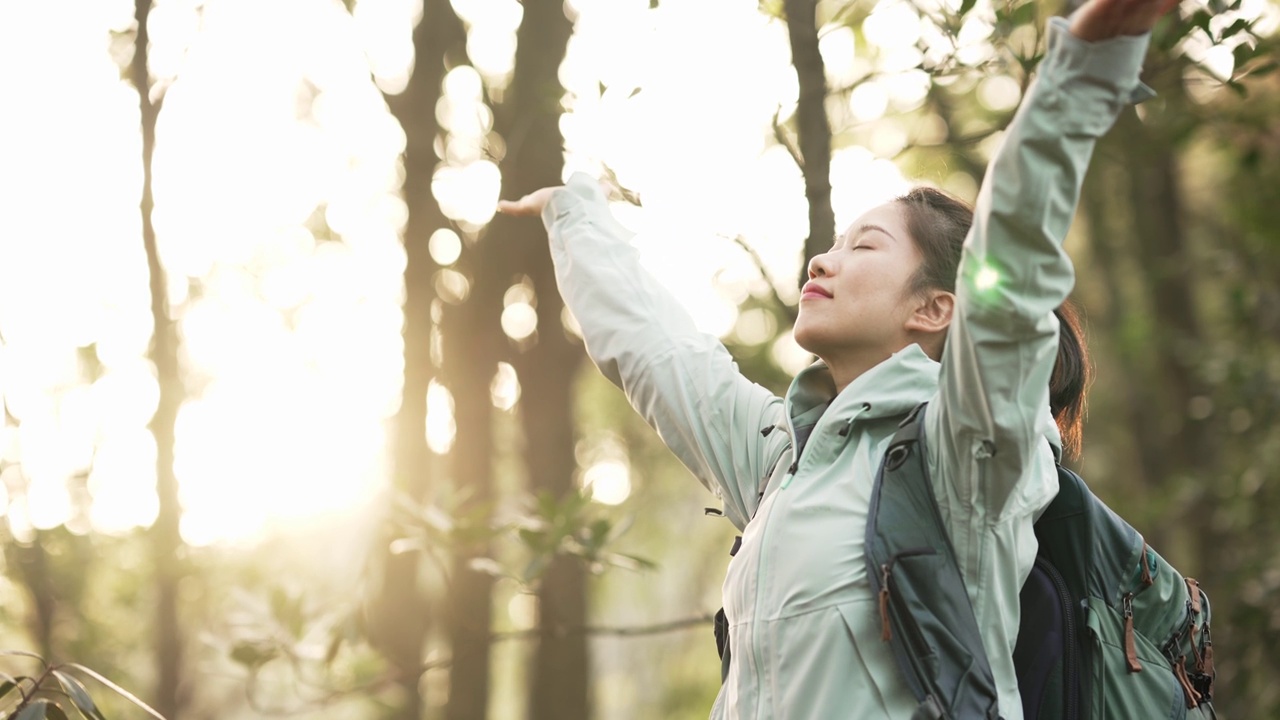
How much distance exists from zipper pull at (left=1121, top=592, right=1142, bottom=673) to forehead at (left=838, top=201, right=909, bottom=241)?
727 mm

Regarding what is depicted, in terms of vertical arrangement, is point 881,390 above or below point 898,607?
above

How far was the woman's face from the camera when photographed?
196cm

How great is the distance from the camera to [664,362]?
2266mm

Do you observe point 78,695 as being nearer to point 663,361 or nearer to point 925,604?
point 663,361

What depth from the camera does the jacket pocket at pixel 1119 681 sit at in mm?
1779

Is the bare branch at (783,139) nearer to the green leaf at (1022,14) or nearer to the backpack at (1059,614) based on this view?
the green leaf at (1022,14)

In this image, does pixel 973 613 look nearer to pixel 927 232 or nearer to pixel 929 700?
pixel 929 700

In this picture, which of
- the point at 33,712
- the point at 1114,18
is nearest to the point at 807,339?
the point at 1114,18

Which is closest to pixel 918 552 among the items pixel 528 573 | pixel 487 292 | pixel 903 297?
pixel 903 297

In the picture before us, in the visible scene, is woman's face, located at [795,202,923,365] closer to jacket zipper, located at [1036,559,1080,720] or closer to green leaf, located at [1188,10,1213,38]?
jacket zipper, located at [1036,559,1080,720]

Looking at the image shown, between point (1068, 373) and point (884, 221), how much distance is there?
1.41ft

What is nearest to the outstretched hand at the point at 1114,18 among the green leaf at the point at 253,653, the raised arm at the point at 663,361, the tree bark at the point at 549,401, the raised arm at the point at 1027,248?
the raised arm at the point at 1027,248

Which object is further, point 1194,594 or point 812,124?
point 812,124

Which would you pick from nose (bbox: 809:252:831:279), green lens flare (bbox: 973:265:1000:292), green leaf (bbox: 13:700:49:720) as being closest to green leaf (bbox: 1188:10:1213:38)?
nose (bbox: 809:252:831:279)
